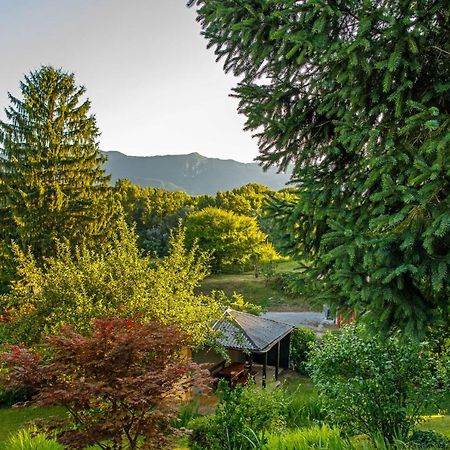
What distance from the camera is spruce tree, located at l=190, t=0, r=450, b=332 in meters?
3.40

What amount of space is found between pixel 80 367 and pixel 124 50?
7.66 metres

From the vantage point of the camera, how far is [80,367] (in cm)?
487

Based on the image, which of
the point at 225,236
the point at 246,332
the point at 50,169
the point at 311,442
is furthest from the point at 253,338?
the point at 225,236

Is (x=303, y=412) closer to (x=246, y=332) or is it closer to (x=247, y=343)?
(x=247, y=343)

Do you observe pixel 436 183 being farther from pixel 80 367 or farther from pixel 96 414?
pixel 96 414

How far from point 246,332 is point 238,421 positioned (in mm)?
6701

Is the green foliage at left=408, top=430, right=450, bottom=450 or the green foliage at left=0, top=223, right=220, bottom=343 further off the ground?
the green foliage at left=0, top=223, right=220, bottom=343

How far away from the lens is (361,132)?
368 cm

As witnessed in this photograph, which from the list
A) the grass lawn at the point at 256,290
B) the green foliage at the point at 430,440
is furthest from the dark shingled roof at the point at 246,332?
the grass lawn at the point at 256,290

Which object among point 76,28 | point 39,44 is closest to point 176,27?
point 76,28

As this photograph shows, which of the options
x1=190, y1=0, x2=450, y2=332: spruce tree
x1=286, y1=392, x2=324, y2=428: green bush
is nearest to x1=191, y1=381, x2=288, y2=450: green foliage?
x1=286, y1=392, x2=324, y2=428: green bush

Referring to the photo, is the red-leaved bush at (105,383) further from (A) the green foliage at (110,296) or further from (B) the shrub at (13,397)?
(B) the shrub at (13,397)

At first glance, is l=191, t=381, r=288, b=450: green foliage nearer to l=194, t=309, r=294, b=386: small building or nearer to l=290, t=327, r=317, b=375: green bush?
l=194, t=309, r=294, b=386: small building

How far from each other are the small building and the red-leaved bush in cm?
576
